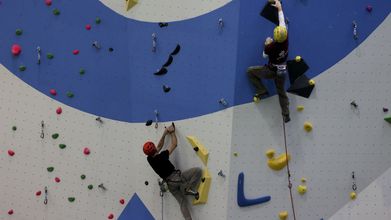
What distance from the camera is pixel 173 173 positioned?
318cm

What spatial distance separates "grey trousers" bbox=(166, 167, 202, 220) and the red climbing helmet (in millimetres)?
237

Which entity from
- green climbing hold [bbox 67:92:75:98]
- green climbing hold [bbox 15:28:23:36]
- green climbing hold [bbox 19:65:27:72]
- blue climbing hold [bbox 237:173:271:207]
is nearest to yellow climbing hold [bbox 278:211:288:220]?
blue climbing hold [bbox 237:173:271:207]

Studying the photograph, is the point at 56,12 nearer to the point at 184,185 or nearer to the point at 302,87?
the point at 184,185

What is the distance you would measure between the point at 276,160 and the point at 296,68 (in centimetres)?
69

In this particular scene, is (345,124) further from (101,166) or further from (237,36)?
(101,166)

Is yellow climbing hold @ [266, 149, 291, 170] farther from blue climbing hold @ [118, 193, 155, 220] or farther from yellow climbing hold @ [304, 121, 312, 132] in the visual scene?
blue climbing hold @ [118, 193, 155, 220]

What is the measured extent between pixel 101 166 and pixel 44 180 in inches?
18.3

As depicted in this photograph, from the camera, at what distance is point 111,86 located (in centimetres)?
331

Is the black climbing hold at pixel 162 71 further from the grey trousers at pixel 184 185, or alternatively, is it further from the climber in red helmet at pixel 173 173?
the grey trousers at pixel 184 185

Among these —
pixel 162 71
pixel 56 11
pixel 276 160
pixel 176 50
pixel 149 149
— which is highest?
pixel 56 11

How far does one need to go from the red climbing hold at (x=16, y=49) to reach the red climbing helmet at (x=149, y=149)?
1.23 m

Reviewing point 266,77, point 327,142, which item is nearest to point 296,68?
point 266,77

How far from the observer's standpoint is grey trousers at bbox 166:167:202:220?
126 inches

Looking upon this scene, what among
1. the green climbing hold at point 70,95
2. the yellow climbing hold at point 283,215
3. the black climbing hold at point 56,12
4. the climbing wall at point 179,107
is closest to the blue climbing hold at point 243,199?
the climbing wall at point 179,107
